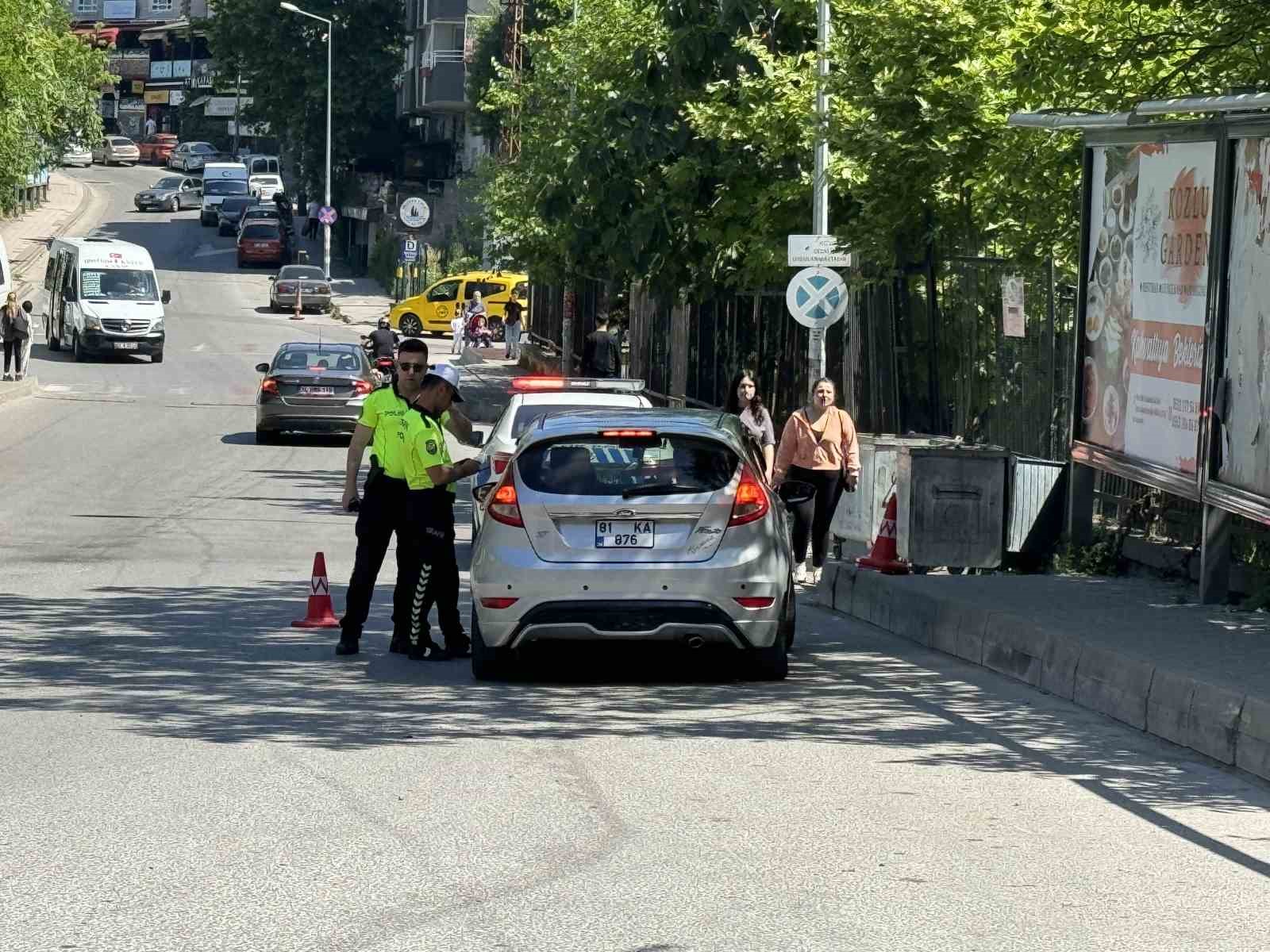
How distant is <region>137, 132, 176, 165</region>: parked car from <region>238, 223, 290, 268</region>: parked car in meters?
46.9

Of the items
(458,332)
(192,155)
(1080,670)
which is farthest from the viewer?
(192,155)

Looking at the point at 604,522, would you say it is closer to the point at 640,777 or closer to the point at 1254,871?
the point at 640,777

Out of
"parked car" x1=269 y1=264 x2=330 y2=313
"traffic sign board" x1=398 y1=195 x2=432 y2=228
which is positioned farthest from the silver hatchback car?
"parked car" x1=269 y1=264 x2=330 y2=313

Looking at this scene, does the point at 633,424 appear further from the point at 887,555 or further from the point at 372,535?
the point at 887,555

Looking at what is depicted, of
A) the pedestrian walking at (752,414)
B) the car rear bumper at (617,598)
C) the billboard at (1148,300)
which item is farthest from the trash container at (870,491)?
the car rear bumper at (617,598)

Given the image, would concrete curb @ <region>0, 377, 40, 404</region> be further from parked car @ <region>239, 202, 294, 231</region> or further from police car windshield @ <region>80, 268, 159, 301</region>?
parked car @ <region>239, 202, 294, 231</region>

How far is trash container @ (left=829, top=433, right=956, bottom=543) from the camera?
18.2 meters

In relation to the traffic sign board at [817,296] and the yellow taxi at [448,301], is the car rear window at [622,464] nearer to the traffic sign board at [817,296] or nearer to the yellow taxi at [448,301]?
the traffic sign board at [817,296]

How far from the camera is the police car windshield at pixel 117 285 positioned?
1950 inches

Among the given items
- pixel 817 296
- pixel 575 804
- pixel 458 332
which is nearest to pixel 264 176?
pixel 458 332

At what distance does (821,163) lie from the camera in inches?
931

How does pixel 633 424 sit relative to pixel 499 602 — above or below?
above

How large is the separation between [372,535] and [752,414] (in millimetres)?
7178

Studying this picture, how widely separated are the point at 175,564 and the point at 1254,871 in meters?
12.4
